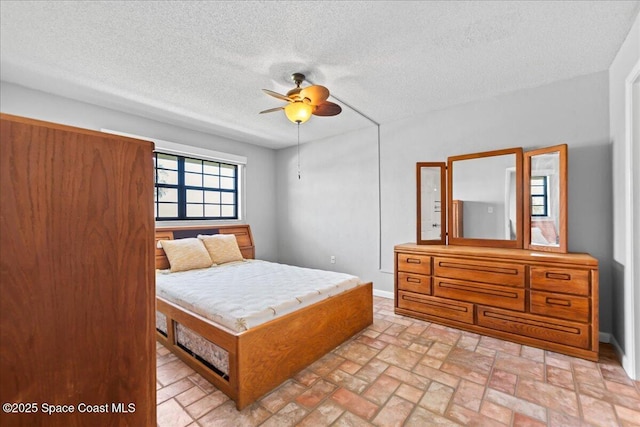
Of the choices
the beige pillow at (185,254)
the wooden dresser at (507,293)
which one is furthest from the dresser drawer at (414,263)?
the beige pillow at (185,254)

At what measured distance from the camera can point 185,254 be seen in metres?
Result: 3.35

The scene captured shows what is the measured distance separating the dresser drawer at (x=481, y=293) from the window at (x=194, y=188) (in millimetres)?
3344

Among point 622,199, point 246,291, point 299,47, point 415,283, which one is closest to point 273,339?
point 246,291

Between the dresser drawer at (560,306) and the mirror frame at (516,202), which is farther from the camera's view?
the mirror frame at (516,202)

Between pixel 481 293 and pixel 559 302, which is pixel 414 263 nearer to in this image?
pixel 481 293

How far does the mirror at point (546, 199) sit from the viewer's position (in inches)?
99.3

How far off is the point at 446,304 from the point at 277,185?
139 inches

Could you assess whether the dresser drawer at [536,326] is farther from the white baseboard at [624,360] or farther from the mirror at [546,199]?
the mirror at [546,199]

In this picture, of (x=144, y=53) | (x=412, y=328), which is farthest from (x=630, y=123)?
(x=144, y=53)

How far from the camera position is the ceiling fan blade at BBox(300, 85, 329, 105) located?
7.28ft

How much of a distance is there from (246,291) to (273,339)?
24.0 inches

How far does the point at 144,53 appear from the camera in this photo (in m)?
2.17

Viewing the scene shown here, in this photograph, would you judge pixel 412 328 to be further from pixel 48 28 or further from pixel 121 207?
pixel 48 28

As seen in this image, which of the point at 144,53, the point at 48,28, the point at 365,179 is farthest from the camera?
the point at 365,179
